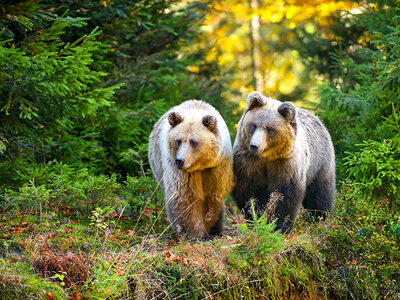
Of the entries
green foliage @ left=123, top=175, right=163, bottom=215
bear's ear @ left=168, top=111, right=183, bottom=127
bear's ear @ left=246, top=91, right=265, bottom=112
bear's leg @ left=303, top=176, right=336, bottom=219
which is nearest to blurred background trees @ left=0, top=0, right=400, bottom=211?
green foliage @ left=123, top=175, right=163, bottom=215

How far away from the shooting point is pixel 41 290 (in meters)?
4.32

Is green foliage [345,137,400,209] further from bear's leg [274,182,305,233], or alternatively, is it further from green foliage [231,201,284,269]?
green foliage [231,201,284,269]

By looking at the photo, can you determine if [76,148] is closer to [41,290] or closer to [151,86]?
[151,86]

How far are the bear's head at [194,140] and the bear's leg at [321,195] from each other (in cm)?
190

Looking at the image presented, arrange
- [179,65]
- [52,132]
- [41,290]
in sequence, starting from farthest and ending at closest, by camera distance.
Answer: [179,65], [52,132], [41,290]

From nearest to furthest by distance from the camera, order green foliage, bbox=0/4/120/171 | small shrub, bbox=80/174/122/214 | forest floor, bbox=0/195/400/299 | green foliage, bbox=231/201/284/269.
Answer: forest floor, bbox=0/195/400/299 → green foliage, bbox=231/201/284/269 → green foliage, bbox=0/4/120/171 → small shrub, bbox=80/174/122/214

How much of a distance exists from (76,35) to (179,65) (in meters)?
2.69

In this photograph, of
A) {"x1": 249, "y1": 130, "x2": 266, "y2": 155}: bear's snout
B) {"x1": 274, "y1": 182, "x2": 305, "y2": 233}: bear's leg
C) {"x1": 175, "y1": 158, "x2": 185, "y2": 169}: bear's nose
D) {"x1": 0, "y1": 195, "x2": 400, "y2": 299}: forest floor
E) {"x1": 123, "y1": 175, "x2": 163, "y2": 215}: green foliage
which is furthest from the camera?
{"x1": 123, "y1": 175, "x2": 163, "y2": 215}: green foliage

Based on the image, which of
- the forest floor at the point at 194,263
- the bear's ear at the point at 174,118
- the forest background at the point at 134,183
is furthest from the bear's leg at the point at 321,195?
the bear's ear at the point at 174,118

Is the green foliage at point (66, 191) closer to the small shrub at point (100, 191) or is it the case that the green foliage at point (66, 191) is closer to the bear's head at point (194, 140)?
the small shrub at point (100, 191)

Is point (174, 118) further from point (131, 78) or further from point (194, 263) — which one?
point (131, 78)

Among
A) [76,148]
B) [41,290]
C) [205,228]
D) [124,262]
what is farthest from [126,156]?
[41,290]

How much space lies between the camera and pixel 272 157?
6.48 m

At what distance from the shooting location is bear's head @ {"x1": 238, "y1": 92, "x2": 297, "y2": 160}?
627 cm
